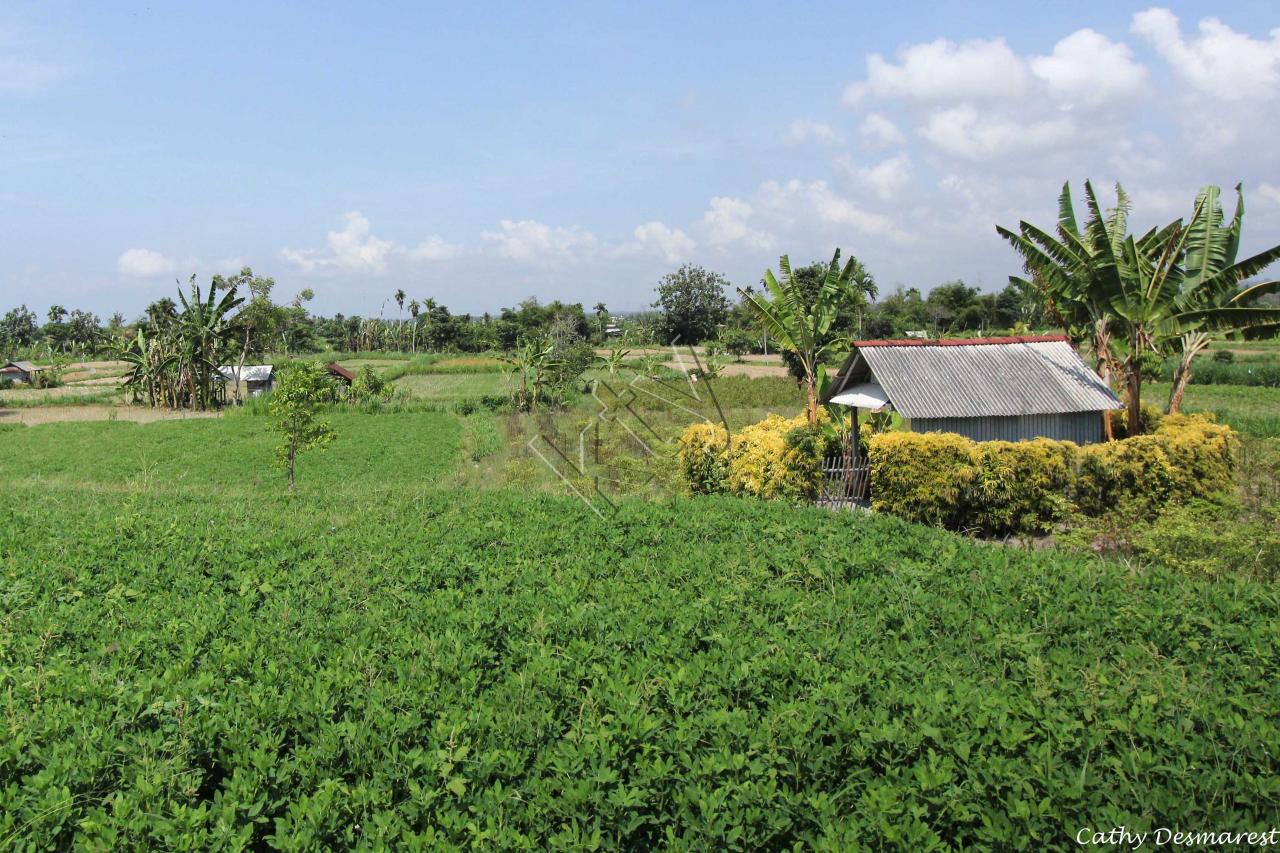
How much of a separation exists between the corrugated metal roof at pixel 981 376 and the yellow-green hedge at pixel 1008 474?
2117 mm

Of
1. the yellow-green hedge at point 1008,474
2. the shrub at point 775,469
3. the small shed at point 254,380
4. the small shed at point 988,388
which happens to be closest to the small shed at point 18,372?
the small shed at point 254,380

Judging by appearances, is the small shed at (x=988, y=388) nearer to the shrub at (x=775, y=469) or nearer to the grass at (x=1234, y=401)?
the shrub at (x=775, y=469)

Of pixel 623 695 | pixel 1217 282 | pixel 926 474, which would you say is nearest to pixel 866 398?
pixel 926 474

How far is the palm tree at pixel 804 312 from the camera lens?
15.2m

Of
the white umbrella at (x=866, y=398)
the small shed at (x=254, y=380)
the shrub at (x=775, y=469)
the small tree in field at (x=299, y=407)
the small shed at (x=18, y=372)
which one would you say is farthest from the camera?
the small shed at (x=18, y=372)

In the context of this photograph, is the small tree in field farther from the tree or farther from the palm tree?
the tree

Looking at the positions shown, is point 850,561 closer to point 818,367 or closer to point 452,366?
point 818,367

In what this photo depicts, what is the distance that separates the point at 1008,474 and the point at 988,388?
349 cm

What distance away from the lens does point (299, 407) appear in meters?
18.3

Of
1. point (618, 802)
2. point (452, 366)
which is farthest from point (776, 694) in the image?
point (452, 366)

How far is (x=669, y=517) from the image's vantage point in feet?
26.7

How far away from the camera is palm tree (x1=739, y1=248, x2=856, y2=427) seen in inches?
597

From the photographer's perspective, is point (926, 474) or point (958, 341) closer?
point (926, 474)

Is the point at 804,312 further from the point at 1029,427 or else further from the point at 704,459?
the point at 1029,427
